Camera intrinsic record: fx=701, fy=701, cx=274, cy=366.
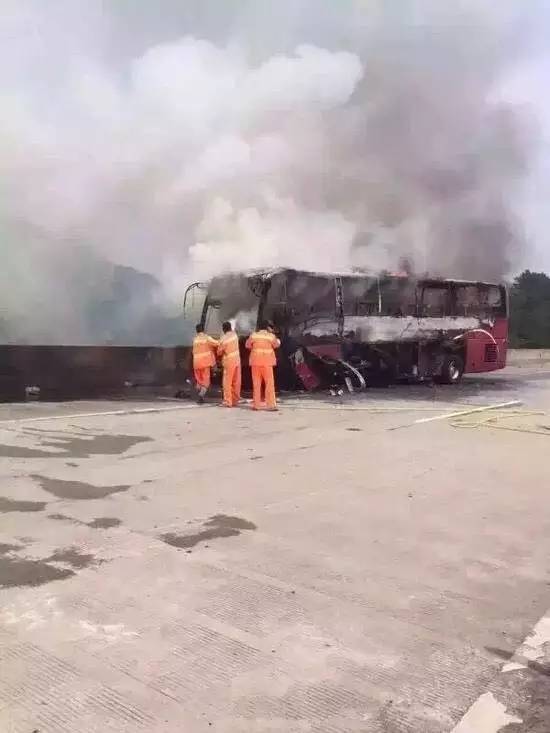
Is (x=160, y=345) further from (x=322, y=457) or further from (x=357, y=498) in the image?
(x=357, y=498)

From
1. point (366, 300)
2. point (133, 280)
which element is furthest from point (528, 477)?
point (133, 280)

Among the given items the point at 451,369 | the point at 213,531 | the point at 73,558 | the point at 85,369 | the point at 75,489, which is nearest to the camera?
the point at 73,558

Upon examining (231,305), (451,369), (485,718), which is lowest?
(485,718)

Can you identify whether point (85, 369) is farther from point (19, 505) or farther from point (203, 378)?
point (19, 505)

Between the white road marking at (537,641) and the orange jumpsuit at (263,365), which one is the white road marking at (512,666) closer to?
the white road marking at (537,641)

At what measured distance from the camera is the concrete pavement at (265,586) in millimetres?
2260

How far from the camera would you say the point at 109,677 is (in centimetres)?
237

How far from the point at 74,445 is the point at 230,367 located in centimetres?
375

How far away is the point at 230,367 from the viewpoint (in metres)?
10.1

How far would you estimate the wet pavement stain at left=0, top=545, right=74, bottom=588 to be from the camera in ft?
10.4

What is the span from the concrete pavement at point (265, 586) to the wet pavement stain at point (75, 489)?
1.1 inches

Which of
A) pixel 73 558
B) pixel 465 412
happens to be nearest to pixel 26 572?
pixel 73 558

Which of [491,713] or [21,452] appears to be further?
[21,452]

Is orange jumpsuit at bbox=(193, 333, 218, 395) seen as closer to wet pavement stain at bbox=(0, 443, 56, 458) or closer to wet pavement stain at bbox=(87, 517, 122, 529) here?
wet pavement stain at bbox=(0, 443, 56, 458)
